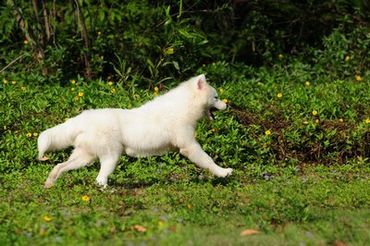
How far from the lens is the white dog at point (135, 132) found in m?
8.23

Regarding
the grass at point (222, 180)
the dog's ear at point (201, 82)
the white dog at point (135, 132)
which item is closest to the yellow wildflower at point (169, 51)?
the grass at point (222, 180)

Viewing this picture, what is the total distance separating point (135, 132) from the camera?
8406 mm

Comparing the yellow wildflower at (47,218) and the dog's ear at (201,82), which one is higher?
the dog's ear at (201,82)

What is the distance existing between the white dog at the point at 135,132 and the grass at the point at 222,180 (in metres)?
0.29

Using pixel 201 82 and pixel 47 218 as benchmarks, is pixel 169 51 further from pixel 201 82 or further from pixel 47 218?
pixel 47 218

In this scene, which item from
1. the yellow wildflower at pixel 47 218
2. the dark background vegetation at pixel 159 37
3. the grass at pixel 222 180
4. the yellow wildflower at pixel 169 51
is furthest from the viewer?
the dark background vegetation at pixel 159 37

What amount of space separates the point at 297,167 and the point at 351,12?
6962mm

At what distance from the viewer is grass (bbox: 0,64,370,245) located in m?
6.36

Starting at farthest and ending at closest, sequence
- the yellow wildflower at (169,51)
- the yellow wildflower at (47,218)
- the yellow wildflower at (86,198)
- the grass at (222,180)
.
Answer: the yellow wildflower at (169,51), the yellow wildflower at (86,198), the yellow wildflower at (47,218), the grass at (222,180)

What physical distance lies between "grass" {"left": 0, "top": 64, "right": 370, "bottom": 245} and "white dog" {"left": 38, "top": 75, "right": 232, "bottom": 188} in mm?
290

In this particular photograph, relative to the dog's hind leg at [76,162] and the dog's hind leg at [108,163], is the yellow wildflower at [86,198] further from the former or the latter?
the dog's hind leg at [76,162]

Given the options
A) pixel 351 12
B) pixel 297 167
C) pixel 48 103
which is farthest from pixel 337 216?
pixel 351 12

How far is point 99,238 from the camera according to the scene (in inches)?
239

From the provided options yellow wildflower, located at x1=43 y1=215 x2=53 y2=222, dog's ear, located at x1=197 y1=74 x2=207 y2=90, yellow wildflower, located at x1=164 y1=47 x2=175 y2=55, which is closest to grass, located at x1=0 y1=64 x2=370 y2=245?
yellow wildflower, located at x1=43 y1=215 x2=53 y2=222
